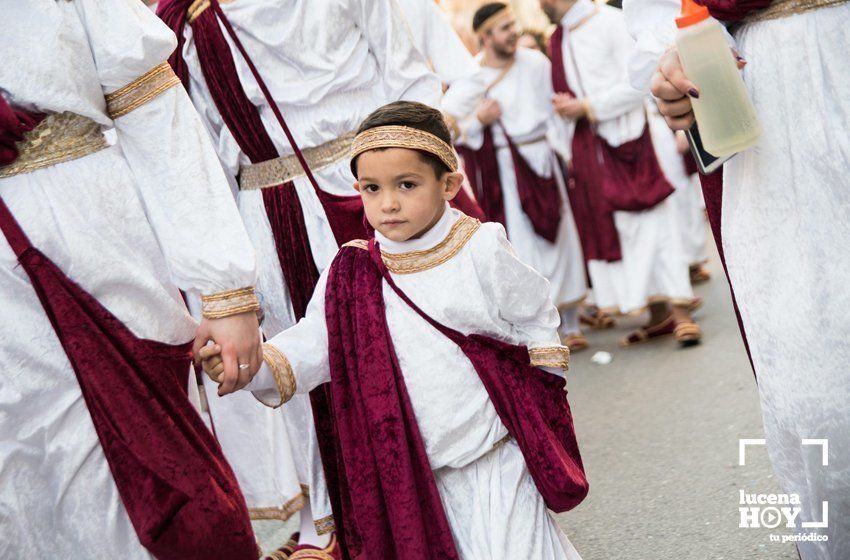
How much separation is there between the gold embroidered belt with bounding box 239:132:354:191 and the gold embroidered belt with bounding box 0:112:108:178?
1072 mm

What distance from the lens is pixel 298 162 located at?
366 cm

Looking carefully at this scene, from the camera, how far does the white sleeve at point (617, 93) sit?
6797 millimetres

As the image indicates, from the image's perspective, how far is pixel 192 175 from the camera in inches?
107

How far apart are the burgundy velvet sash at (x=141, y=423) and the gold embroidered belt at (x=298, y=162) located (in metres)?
1.13

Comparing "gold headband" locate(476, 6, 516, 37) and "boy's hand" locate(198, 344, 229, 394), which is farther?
"gold headband" locate(476, 6, 516, 37)

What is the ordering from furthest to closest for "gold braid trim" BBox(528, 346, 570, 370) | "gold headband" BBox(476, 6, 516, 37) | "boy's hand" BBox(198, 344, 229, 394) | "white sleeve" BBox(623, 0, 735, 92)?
"gold headband" BBox(476, 6, 516, 37) < "gold braid trim" BBox(528, 346, 570, 370) < "white sleeve" BBox(623, 0, 735, 92) < "boy's hand" BBox(198, 344, 229, 394)

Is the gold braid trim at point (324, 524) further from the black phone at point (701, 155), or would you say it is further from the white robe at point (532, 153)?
the white robe at point (532, 153)

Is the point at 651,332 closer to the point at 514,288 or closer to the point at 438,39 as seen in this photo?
the point at 438,39

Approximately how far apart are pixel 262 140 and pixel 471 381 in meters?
1.22

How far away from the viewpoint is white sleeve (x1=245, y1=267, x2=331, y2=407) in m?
2.84

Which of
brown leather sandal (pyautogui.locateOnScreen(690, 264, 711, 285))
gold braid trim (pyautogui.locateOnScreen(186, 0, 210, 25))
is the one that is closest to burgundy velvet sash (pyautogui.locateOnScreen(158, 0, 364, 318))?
gold braid trim (pyautogui.locateOnScreen(186, 0, 210, 25))

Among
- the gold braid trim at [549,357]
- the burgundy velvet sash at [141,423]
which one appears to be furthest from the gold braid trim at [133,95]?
the gold braid trim at [549,357]

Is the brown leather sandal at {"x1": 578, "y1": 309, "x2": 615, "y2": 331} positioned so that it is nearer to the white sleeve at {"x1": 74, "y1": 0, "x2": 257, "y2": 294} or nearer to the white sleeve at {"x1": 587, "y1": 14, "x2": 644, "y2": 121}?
the white sleeve at {"x1": 587, "y1": 14, "x2": 644, "y2": 121}

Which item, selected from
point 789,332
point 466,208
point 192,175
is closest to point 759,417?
point 466,208
